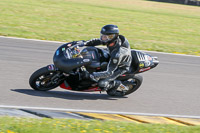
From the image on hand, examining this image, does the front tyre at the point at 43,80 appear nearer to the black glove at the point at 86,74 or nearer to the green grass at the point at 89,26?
the black glove at the point at 86,74

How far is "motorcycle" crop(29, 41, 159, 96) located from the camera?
7527 mm

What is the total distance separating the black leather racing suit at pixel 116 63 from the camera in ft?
24.8

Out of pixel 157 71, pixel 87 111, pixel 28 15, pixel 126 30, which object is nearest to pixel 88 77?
pixel 87 111

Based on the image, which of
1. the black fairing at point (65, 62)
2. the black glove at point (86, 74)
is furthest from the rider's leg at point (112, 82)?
the black fairing at point (65, 62)

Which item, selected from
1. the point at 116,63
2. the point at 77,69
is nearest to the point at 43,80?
the point at 77,69

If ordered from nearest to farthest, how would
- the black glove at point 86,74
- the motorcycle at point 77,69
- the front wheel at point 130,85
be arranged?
the motorcycle at point 77,69, the black glove at point 86,74, the front wheel at point 130,85

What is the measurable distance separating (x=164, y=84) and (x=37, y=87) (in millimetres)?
3493

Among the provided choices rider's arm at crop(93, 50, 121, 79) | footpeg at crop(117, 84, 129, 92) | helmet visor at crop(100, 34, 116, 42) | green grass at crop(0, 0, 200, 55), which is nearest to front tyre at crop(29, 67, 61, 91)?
rider's arm at crop(93, 50, 121, 79)

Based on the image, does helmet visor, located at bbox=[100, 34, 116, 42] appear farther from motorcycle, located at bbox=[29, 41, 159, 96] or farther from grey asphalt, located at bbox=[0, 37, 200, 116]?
grey asphalt, located at bbox=[0, 37, 200, 116]

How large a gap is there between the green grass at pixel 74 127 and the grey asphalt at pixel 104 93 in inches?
51.8

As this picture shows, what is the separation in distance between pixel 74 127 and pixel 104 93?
10.1 feet

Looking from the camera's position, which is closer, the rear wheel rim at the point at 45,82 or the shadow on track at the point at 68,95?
the rear wheel rim at the point at 45,82

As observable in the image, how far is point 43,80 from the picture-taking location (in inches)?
308

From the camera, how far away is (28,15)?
65.0 ft
